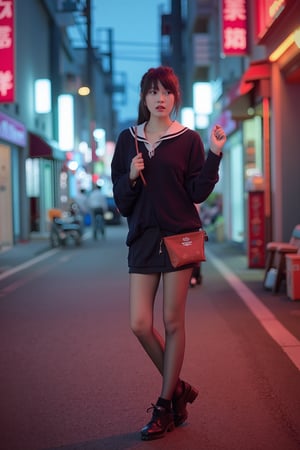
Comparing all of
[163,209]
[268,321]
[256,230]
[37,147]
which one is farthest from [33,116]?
[163,209]

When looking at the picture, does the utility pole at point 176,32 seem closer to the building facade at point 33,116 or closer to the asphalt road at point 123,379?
the building facade at point 33,116

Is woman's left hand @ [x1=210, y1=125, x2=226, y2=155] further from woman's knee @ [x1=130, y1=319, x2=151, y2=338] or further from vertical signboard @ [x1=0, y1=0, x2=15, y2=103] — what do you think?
vertical signboard @ [x1=0, y1=0, x2=15, y2=103]

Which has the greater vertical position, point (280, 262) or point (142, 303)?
point (142, 303)

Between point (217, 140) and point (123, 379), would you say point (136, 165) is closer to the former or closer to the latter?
point (217, 140)

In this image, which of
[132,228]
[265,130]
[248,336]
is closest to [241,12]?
[265,130]

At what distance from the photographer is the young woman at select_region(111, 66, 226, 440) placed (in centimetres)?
394

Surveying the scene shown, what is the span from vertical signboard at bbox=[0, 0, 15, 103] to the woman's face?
13.6 m

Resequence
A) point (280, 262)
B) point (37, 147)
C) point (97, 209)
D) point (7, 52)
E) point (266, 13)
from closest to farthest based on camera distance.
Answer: point (280, 262)
point (266, 13)
point (7, 52)
point (97, 209)
point (37, 147)

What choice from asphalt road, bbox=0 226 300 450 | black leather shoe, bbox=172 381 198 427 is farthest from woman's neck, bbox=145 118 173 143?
asphalt road, bbox=0 226 300 450

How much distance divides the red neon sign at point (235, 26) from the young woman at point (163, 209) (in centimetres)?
1201

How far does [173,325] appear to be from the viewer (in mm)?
4023

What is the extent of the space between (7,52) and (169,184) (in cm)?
1424

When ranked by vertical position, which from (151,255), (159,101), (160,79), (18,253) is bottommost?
(18,253)

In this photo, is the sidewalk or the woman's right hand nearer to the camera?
the woman's right hand
